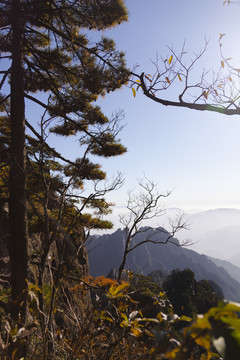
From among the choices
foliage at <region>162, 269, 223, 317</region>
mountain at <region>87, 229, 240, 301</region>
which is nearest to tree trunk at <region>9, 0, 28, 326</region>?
foliage at <region>162, 269, 223, 317</region>

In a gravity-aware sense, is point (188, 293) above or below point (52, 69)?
below

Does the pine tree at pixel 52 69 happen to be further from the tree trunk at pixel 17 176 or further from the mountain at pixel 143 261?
the mountain at pixel 143 261

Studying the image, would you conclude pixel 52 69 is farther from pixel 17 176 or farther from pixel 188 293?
pixel 188 293

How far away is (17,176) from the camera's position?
5.28 meters

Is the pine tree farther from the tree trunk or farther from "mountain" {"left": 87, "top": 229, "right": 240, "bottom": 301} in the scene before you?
"mountain" {"left": 87, "top": 229, "right": 240, "bottom": 301}

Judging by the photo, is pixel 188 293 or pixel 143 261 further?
pixel 143 261

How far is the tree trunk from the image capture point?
507 cm

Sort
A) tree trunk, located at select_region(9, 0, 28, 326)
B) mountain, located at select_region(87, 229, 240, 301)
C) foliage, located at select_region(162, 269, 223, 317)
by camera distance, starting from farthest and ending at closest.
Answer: mountain, located at select_region(87, 229, 240, 301) → foliage, located at select_region(162, 269, 223, 317) → tree trunk, located at select_region(9, 0, 28, 326)

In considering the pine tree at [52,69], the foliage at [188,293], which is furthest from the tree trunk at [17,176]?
the foliage at [188,293]

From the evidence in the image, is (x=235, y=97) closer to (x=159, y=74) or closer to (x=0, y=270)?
(x=159, y=74)

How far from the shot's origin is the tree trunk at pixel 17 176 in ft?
16.6

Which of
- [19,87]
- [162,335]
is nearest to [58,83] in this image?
[19,87]

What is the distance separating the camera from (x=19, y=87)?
571 centimetres

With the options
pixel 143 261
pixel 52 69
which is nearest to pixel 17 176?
pixel 52 69
